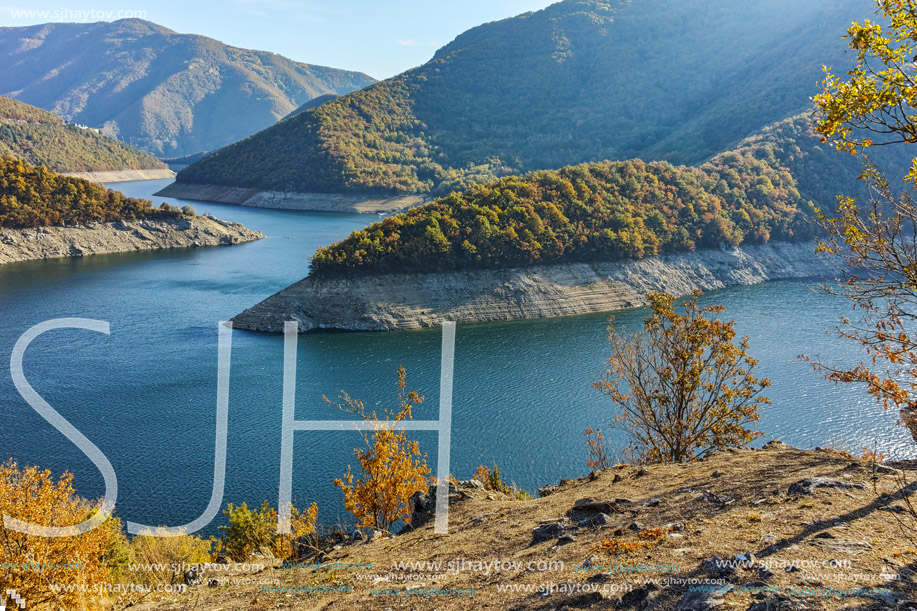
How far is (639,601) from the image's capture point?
26.0 ft

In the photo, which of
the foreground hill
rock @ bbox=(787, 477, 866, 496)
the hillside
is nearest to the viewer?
the foreground hill

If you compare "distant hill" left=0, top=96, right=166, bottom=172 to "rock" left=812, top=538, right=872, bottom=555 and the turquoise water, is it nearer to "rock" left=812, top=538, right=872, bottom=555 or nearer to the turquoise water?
the turquoise water

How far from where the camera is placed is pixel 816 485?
11.0 m

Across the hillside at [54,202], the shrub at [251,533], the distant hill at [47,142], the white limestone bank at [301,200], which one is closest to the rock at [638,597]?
the shrub at [251,533]

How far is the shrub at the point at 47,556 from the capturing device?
13.4 meters

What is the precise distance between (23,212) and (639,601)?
112m

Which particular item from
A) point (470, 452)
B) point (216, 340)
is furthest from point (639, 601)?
point (216, 340)

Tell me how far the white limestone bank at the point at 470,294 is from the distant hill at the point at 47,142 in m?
127

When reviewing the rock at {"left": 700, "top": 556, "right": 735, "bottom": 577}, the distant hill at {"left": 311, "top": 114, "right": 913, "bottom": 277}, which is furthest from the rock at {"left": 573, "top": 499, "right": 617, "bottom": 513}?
the distant hill at {"left": 311, "top": 114, "right": 913, "bottom": 277}

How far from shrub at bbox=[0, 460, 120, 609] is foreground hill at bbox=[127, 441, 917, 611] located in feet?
9.42

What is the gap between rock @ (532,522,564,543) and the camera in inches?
462

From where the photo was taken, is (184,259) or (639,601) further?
(184,259)

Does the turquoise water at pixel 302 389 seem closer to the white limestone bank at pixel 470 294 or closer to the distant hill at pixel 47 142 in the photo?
the white limestone bank at pixel 470 294

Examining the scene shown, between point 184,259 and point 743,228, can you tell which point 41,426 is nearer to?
point 184,259
